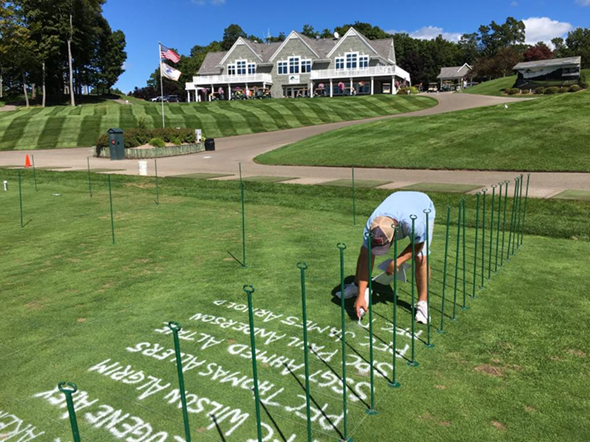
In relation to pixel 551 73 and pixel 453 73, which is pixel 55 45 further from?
pixel 453 73

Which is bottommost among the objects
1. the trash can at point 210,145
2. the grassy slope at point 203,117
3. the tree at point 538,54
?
the trash can at point 210,145

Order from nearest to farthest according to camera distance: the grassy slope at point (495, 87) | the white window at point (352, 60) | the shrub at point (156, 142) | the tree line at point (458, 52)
→ the shrub at point (156, 142) → the white window at point (352, 60) → the grassy slope at point (495, 87) → the tree line at point (458, 52)

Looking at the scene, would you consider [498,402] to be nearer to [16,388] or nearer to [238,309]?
[238,309]

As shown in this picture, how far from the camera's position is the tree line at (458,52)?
344 feet

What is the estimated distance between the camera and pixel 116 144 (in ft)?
105

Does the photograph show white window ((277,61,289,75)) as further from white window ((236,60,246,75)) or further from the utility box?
the utility box

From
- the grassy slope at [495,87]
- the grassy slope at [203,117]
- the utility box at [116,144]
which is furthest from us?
the grassy slope at [495,87]

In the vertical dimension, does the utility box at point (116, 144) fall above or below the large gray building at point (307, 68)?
below

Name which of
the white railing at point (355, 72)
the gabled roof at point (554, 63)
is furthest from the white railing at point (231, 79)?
the gabled roof at point (554, 63)

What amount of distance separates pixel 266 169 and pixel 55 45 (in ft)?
232

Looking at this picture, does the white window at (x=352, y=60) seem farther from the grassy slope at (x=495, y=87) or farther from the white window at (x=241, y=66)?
the grassy slope at (x=495, y=87)

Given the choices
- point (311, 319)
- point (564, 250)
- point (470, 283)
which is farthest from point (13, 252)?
point (564, 250)

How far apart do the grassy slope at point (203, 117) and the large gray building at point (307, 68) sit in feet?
40.3

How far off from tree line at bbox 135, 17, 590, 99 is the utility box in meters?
93.3
